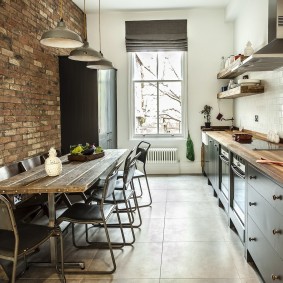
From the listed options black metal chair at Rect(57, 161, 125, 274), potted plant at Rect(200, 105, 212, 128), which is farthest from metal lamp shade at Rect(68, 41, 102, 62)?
potted plant at Rect(200, 105, 212, 128)

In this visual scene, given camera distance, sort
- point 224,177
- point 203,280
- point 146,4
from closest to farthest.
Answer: point 203,280, point 224,177, point 146,4

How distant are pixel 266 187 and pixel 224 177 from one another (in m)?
1.88

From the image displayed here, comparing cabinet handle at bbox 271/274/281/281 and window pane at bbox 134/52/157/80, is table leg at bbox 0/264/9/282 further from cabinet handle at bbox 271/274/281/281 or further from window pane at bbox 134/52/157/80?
window pane at bbox 134/52/157/80

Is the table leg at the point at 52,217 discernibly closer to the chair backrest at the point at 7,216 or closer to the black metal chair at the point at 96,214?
the black metal chair at the point at 96,214

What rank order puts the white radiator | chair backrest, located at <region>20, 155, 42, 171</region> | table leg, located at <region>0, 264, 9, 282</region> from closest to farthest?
1. table leg, located at <region>0, 264, 9, 282</region>
2. chair backrest, located at <region>20, 155, 42, 171</region>
3. the white radiator

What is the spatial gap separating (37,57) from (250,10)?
3.36 m

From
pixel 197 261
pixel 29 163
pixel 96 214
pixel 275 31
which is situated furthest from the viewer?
pixel 29 163

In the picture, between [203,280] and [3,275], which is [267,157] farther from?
[3,275]

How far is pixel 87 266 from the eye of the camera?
285cm

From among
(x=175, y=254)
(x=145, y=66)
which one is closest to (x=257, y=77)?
(x=145, y=66)

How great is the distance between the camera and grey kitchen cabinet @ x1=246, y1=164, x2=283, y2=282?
1.99m

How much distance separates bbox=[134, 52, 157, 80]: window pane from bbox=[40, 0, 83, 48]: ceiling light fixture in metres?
3.62

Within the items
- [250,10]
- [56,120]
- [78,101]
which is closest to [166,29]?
[250,10]

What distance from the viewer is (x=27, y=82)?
4.27 meters
